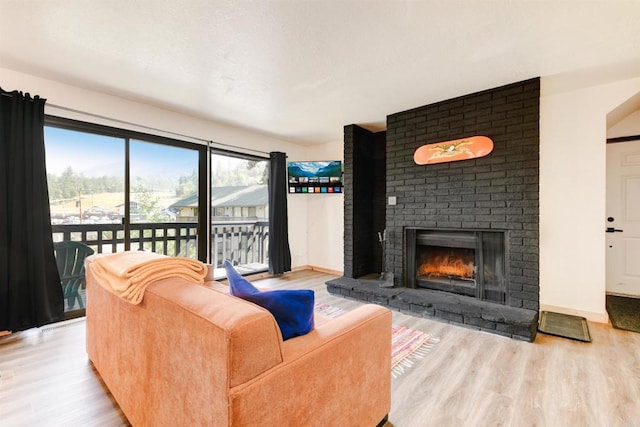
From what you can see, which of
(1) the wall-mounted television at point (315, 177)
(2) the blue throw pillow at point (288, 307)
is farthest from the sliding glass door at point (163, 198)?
(2) the blue throw pillow at point (288, 307)

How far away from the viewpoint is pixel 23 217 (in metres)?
2.50

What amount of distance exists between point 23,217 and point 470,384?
3835 mm

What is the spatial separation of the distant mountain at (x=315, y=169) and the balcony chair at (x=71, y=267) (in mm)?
2943

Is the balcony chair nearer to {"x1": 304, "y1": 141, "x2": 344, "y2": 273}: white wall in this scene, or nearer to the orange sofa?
the orange sofa

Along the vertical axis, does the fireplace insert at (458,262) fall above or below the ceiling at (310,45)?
below

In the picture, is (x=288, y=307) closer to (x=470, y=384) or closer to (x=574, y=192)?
(x=470, y=384)

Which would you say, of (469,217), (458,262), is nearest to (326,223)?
(458,262)

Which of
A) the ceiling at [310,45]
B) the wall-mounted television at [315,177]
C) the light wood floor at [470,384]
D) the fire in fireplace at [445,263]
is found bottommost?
the light wood floor at [470,384]

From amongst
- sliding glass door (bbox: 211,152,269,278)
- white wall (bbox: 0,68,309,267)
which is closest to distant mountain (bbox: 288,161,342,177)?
white wall (bbox: 0,68,309,267)

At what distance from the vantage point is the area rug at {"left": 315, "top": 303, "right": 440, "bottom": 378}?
2041mm

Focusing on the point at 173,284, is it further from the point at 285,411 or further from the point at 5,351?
the point at 5,351

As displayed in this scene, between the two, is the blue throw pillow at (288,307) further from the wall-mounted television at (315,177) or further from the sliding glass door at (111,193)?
the wall-mounted television at (315,177)

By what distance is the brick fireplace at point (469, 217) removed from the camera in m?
2.75

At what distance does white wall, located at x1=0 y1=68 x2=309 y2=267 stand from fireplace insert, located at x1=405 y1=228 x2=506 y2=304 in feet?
7.16
